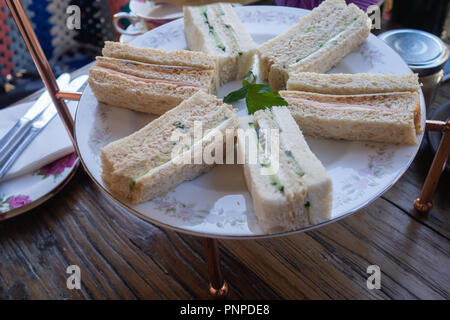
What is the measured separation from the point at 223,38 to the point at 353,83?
630 mm

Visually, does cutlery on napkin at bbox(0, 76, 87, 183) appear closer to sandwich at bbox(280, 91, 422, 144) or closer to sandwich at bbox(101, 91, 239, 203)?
sandwich at bbox(101, 91, 239, 203)

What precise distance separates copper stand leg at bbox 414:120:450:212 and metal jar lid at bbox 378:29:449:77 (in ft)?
1.31

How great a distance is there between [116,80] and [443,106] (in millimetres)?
1464

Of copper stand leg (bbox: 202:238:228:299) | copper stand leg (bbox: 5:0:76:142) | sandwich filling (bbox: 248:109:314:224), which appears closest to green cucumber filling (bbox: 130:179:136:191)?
copper stand leg (bbox: 202:238:228:299)

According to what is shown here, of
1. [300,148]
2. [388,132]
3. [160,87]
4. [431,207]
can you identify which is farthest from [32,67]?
[431,207]

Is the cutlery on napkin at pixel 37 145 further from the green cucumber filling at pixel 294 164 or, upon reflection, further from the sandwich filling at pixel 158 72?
the green cucumber filling at pixel 294 164

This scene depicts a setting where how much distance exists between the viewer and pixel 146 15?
2.18 meters

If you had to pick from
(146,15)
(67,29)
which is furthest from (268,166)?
(67,29)

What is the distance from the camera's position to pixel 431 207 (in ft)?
4.94

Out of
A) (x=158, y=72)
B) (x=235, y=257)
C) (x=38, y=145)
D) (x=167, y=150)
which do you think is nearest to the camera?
(x=167, y=150)

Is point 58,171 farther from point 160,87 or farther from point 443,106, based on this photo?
point 443,106

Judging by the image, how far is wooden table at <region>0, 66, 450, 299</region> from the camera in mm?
1345

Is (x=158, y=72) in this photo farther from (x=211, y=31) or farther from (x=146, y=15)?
(x=146, y=15)

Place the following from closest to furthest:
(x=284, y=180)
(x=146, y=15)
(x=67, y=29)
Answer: (x=284, y=180)
(x=146, y=15)
(x=67, y=29)
